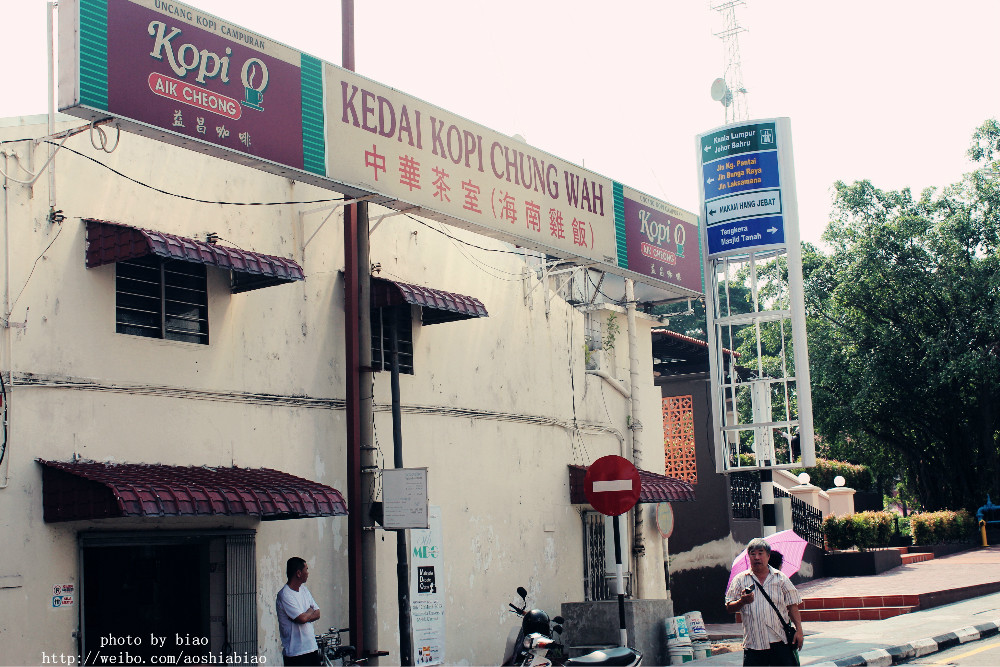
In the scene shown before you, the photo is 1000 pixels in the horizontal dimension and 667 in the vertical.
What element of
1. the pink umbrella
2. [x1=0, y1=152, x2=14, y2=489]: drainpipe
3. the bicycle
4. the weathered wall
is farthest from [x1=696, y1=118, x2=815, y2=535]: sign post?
[x1=0, y1=152, x2=14, y2=489]: drainpipe

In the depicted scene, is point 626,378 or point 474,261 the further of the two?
point 626,378

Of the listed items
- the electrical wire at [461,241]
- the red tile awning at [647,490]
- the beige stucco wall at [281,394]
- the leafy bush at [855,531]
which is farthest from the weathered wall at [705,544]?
the electrical wire at [461,241]

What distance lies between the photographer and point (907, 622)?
16.1 metres

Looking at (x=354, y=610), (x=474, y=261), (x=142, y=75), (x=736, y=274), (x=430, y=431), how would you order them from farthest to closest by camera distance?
(x=736, y=274)
(x=474, y=261)
(x=430, y=431)
(x=354, y=610)
(x=142, y=75)

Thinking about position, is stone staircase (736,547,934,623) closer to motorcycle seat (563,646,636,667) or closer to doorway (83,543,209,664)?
motorcycle seat (563,646,636,667)

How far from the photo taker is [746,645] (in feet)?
27.9

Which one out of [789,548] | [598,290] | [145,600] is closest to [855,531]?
[598,290]

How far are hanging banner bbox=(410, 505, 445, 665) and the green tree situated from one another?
774 inches

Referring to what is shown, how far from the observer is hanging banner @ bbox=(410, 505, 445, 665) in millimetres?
12625

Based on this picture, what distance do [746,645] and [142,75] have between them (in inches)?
277

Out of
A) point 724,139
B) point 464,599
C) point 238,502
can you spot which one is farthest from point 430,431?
point 724,139

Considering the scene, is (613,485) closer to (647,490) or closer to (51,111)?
(647,490)

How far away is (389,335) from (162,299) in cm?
333

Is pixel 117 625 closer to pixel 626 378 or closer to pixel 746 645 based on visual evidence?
pixel 746 645
